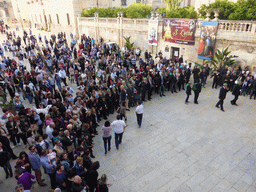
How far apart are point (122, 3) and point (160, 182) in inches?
1728

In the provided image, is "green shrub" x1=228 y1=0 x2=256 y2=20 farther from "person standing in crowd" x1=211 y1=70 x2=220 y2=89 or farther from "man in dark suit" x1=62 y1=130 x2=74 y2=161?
"man in dark suit" x1=62 y1=130 x2=74 y2=161

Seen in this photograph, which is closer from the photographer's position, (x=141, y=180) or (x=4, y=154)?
(x=4, y=154)

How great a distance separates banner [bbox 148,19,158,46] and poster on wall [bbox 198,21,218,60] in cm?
550

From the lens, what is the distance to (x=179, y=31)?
54.7 ft

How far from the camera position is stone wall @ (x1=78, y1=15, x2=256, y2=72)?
495 inches

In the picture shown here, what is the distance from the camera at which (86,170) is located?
4762mm

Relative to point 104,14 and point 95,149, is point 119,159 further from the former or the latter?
point 104,14

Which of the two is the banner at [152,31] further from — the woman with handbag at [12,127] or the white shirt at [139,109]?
the woman with handbag at [12,127]

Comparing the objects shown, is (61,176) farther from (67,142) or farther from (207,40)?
(207,40)

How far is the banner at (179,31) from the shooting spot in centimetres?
1567

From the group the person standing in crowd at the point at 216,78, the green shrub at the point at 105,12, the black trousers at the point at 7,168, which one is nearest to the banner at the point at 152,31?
the green shrub at the point at 105,12

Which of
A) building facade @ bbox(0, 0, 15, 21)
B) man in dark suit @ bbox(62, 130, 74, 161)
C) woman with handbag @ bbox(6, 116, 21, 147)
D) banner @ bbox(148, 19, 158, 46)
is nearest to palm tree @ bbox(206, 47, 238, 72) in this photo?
banner @ bbox(148, 19, 158, 46)

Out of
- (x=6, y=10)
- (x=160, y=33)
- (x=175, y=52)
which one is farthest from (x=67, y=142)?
(x=6, y=10)

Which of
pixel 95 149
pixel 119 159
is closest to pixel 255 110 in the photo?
pixel 119 159
